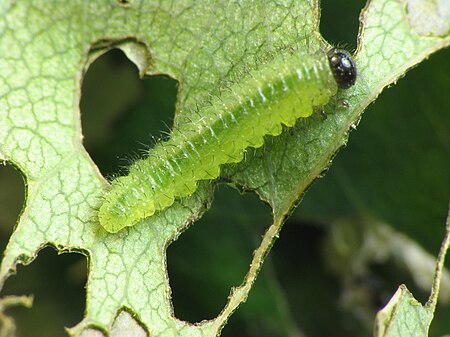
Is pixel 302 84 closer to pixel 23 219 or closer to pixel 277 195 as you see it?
pixel 277 195

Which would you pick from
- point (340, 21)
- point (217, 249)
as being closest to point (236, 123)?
point (340, 21)

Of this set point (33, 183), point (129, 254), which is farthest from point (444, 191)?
point (33, 183)

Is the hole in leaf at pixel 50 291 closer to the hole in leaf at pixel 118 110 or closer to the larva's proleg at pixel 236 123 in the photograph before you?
the hole in leaf at pixel 118 110

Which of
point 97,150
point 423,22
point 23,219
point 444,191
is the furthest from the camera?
point 97,150

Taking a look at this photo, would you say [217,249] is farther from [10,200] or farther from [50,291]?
[10,200]

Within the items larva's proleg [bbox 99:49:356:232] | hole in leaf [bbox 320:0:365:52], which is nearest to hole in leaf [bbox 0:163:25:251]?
larva's proleg [bbox 99:49:356:232]

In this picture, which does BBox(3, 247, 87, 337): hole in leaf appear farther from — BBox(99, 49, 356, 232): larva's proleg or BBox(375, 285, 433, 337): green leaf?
BBox(375, 285, 433, 337): green leaf

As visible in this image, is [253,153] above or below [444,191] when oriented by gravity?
above
